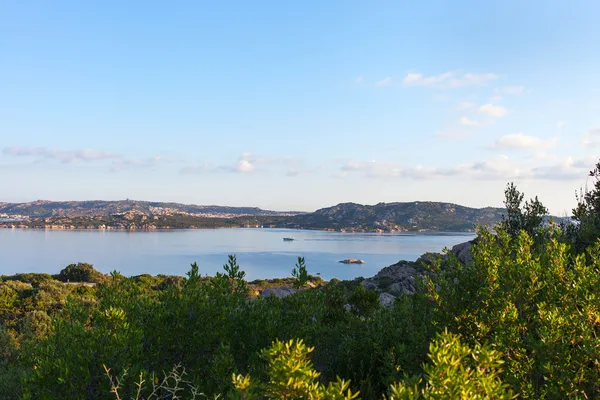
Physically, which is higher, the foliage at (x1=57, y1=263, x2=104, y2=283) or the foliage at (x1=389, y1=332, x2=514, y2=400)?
the foliage at (x1=389, y1=332, x2=514, y2=400)

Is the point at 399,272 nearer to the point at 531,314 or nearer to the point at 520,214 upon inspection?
the point at 520,214

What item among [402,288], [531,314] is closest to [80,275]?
[402,288]

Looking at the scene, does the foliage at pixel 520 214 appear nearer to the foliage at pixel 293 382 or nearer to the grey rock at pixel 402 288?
the grey rock at pixel 402 288

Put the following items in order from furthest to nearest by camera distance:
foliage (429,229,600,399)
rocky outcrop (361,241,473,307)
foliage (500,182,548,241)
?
rocky outcrop (361,241,473,307) < foliage (500,182,548,241) < foliage (429,229,600,399)

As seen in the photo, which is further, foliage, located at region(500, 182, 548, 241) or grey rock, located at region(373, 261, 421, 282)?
grey rock, located at region(373, 261, 421, 282)

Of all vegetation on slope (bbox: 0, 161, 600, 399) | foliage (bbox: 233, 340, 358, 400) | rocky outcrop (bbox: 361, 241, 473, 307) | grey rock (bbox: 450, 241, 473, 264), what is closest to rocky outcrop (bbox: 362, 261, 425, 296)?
rocky outcrop (bbox: 361, 241, 473, 307)

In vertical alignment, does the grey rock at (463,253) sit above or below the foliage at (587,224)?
below

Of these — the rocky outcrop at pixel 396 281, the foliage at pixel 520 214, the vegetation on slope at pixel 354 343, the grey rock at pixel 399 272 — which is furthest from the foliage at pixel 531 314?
the grey rock at pixel 399 272

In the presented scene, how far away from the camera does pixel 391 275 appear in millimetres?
36688

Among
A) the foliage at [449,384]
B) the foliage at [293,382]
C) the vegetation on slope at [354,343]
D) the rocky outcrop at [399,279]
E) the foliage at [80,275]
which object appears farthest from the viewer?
the foliage at [80,275]

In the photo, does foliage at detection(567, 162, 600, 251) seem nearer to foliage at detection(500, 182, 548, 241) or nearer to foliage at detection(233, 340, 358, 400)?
foliage at detection(500, 182, 548, 241)

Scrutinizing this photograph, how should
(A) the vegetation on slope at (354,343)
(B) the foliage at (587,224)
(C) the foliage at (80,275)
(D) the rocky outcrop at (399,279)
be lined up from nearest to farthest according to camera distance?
(A) the vegetation on slope at (354,343) < (B) the foliage at (587,224) < (D) the rocky outcrop at (399,279) < (C) the foliage at (80,275)

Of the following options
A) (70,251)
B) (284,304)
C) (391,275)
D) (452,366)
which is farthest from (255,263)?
(452,366)

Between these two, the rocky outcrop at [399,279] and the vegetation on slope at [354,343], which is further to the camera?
the rocky outcrop at [399,279]
